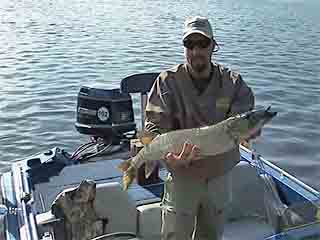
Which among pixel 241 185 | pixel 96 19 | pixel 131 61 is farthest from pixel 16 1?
pixel 241 185

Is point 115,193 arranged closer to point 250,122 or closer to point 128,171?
point 128,171

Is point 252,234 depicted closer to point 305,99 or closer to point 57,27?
point 305,99

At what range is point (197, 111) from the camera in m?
3.37

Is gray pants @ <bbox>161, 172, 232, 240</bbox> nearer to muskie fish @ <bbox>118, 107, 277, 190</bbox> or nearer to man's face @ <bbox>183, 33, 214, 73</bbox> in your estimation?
muskie fish @ <bbox>118, 107, 277, 190</bbox>

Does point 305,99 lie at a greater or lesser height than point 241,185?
lesser

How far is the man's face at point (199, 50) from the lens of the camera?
3.32 meters

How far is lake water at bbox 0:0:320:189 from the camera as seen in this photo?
9.55 m

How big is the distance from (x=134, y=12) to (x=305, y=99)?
11143mm

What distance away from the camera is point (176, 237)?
138 inches

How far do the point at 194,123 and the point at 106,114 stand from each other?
109 inches

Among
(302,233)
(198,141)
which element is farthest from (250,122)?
(302,233)

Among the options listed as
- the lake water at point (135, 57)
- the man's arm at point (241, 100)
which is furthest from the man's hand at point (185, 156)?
the lake water at point (135, 57)

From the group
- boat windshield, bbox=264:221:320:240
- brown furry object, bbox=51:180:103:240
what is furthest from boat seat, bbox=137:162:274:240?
boat windshield, bbox=264:221:320:240

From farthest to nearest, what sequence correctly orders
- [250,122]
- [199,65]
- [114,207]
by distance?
1. [114,207]
2. [199,65]
3. [250,122]
